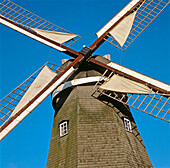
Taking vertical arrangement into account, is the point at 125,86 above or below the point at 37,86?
below

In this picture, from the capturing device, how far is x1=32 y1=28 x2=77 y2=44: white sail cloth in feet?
42.1

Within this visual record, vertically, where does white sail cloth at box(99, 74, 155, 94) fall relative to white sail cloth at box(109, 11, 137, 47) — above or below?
below

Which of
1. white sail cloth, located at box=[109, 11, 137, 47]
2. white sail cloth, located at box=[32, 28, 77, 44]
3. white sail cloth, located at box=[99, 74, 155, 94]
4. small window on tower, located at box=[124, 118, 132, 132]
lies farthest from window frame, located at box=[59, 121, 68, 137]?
white sail cloth, located at box=[109, 11, 137, 47]

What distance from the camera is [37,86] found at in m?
11.4

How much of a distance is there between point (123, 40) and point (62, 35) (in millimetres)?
2547

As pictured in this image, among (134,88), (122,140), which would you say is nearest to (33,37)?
(134,88)

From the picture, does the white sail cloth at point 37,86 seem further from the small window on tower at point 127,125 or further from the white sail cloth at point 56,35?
the small window on tower at point 127,125

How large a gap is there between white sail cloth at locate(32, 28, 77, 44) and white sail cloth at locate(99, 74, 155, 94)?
2.86 meters

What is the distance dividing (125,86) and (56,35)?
3.89 metres

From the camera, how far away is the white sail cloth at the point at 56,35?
42.1ft

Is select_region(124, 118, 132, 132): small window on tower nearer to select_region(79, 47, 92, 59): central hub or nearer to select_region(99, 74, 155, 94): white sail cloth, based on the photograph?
select_region(99, 74, 155, 94): white sail cloth

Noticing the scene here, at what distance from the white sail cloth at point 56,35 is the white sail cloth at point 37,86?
4.29ft

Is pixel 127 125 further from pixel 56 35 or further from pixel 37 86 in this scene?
pixel 56 35

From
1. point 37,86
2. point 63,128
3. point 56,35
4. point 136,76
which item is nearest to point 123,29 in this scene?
point 136,76
